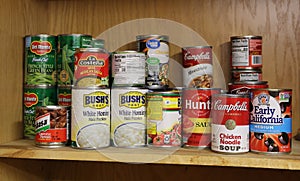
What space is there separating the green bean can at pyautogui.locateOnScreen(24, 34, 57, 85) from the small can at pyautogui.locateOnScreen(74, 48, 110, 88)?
18 centimetres

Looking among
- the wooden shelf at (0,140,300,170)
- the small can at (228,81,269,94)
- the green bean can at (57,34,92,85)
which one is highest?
the green bean can at (57,34,92,85)

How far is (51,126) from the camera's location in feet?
3.49

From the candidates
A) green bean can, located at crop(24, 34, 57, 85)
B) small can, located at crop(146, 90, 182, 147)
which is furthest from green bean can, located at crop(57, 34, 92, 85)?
small can, located at crop(146, 90, 182, 147)

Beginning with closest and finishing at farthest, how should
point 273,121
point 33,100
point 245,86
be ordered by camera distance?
point 273,121, point 245,86, point 33,100

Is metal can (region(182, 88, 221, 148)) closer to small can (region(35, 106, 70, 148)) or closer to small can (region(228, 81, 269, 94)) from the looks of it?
small can (region(228, 81, 269, 94))

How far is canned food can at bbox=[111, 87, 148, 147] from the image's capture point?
3.48 feet

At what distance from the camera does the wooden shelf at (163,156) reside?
94cm

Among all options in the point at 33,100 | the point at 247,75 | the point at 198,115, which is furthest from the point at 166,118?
the point at 33,100

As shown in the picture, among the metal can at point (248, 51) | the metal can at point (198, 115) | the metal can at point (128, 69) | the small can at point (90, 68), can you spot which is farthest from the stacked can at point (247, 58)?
the small can at point (90, 68)

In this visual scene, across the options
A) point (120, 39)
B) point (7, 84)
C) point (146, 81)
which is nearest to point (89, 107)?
point (146, 81)

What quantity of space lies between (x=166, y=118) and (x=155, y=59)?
20 cm

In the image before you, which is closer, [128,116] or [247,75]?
[128,116]

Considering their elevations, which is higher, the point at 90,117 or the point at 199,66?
the point at 199,66

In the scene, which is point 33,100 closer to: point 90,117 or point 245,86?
point 90,117
